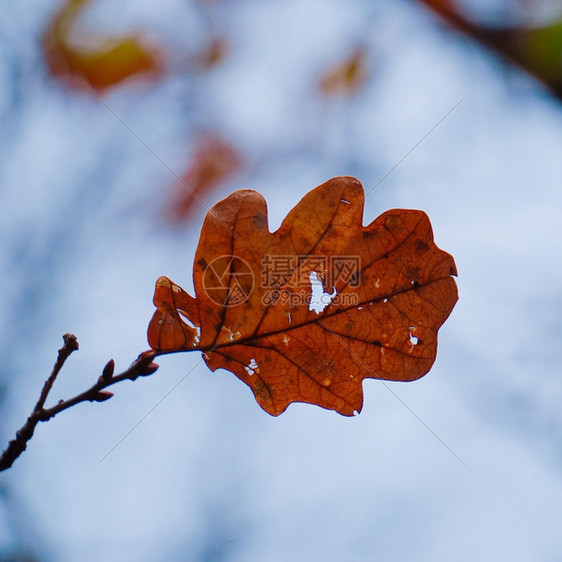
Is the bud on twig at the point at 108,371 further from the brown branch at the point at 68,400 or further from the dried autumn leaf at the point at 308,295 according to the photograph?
the dried autumn leaf at the point at 308,295

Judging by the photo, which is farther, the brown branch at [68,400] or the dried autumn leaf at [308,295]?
the dried autumn leaf at [308,295]

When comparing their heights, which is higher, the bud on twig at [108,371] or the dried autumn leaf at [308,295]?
the dried autumn leaf at [308,295]

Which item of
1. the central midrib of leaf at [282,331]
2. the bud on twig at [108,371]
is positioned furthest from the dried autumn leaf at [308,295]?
the bud on twig at [108,371]

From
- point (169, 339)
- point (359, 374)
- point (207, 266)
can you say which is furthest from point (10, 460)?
point (359, 374)

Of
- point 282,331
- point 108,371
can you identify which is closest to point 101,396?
point 108,371

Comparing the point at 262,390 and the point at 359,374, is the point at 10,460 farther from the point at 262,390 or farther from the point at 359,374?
→ the point at 359,374

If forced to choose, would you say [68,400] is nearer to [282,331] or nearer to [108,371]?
[108,371]
